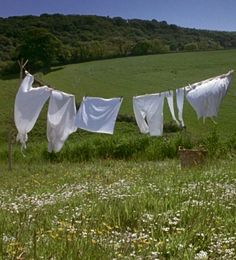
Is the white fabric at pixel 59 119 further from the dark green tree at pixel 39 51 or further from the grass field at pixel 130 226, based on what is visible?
the dark green tree at pixel 39 51

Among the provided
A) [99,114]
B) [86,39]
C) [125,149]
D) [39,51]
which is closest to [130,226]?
[99,114]

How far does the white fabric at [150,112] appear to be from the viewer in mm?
16828

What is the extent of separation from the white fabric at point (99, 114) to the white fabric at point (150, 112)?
0.80m

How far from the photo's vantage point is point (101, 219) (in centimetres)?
516

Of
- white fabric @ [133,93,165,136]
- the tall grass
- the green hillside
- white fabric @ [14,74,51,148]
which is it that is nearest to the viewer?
white fabric @ [14,74,51,148]

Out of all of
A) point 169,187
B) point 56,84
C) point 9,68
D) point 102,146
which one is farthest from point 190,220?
point 9,68

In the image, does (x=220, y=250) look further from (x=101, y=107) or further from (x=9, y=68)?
(x=9, y=68)

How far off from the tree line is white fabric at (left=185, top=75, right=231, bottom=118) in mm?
55318

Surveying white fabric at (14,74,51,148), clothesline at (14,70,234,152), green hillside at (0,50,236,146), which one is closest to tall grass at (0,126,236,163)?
clothesline at (14,70,234,152)

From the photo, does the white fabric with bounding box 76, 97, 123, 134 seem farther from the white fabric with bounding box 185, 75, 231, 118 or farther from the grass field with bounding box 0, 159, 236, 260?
the grass field with bounding box 0, 159, 236, 260

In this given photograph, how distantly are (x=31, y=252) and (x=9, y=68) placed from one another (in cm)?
6911

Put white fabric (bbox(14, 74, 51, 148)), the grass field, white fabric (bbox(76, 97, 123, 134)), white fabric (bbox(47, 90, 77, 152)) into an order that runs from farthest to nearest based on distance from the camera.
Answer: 1. white fabric (bbox(76, 97, 123, 134))
2. white fabric (bbox(47, 90, 77, 152))
3. white fabric (bbox(14, 74, 51, 148))
4. the grass field

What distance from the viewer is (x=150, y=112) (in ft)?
55.6

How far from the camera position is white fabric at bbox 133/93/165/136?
1683cm
